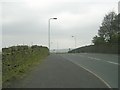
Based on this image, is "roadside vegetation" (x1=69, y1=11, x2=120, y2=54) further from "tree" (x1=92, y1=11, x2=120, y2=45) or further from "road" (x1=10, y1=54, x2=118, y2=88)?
"road" (x1=10, y1=54, x2=118, y2=88)

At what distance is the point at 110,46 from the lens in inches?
2496

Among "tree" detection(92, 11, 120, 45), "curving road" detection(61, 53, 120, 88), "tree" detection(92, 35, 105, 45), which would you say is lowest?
"curving road" detection(61, 53, 120, 88)

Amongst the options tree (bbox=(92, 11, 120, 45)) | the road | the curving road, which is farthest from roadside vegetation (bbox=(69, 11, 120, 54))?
the road

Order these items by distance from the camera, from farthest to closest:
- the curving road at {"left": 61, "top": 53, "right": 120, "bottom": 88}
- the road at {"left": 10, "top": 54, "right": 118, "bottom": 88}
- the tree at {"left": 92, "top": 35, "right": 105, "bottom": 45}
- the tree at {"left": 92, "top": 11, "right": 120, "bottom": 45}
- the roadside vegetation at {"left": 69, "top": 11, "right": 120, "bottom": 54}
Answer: the tree at {"left": 92, "top": 11, "right": 120, "bottom": 45} → the roadside vegetation at {"left": 69, "top": 11, "right": 120, "bottom": 54} → the tree at {"left": 92, "top": 35, "right": 105, "bottom": 45} → the curving road at {"left": 61, "top": 53, "right": 120, "bottom": 88} → the road at {"left": 10, "top": 54, "right": 118, "bottom": 88}

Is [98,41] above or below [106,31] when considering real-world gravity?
below

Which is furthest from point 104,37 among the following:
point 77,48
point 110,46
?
point 110,46

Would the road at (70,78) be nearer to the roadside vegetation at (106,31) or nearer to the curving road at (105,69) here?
the curving road at (105,69)

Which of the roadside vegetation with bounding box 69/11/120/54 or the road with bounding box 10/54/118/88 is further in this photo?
the roadside vegetation with bounding box 69/11/120/54

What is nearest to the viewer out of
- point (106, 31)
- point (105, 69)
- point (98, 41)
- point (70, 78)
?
point (70, 78)

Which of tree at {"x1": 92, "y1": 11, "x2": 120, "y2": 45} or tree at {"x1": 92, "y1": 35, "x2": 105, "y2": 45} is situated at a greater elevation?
tree at {"x1": 92, "y1": 11, "x2": 120, "y2": 45}

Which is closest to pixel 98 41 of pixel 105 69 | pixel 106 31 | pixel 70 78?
pixel 106 31

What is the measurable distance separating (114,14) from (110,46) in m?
35.3

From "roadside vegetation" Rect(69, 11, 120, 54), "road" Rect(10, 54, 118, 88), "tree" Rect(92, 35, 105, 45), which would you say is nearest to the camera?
"road" Rect(10, 54, 118, 88)

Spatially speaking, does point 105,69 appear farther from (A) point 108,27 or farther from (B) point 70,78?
(A) point 108,27
